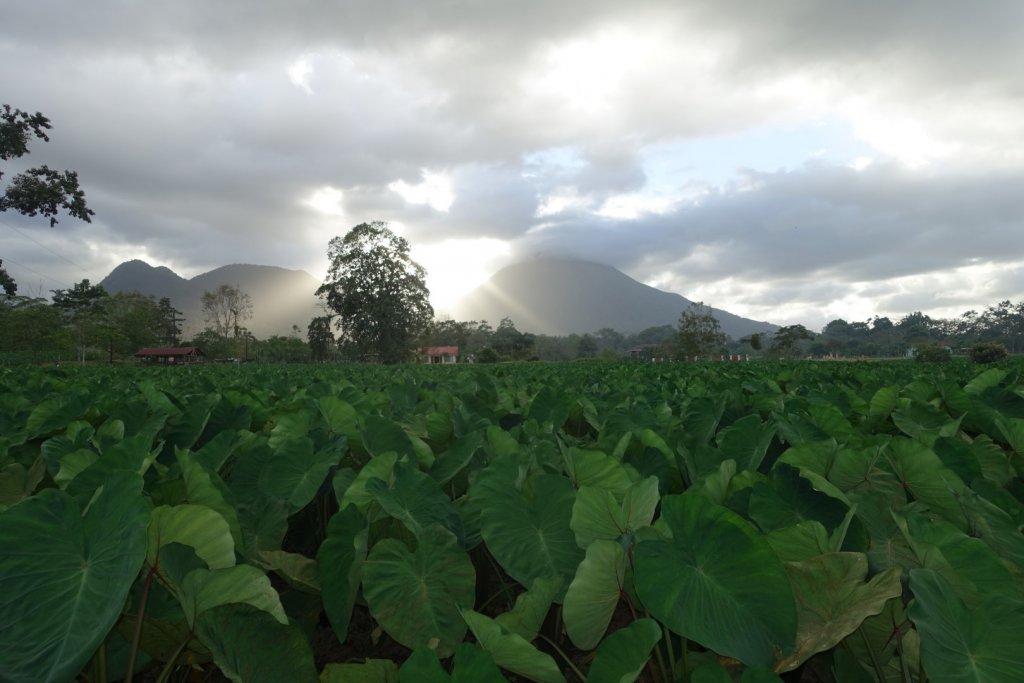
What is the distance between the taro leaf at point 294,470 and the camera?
40.7 inches

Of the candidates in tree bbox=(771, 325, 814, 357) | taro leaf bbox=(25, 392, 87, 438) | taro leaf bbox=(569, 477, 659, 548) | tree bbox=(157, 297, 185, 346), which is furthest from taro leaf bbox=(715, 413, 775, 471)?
tree bbox=(157, 297, 185, 346)

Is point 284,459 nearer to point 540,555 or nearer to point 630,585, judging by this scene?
point 540,555

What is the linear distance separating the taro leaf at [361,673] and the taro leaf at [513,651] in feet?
0.52

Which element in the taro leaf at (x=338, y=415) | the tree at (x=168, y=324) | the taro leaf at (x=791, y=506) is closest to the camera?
the taro leaf at (x=791, y=506)

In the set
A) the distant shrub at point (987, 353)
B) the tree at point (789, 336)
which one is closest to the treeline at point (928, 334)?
the tree at point (789, 336)

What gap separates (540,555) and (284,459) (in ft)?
1.85

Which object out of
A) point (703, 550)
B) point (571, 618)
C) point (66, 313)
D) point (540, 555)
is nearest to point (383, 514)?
point (540, 555)

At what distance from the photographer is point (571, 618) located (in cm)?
64

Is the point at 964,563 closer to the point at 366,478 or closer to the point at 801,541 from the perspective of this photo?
the point at 801,541

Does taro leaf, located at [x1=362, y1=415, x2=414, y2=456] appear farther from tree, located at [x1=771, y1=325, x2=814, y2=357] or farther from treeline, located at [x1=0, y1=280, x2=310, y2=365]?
tree, located at [x1=771, y1=325, x2=814, y2=357]

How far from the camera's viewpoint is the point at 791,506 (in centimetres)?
84

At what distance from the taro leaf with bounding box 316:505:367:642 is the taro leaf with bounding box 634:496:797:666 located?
15.2 inches

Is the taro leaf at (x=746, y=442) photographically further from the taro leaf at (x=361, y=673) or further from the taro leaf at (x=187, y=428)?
the taro leaf at (x=187, y=428)

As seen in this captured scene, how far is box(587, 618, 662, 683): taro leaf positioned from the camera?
54 centimetres
